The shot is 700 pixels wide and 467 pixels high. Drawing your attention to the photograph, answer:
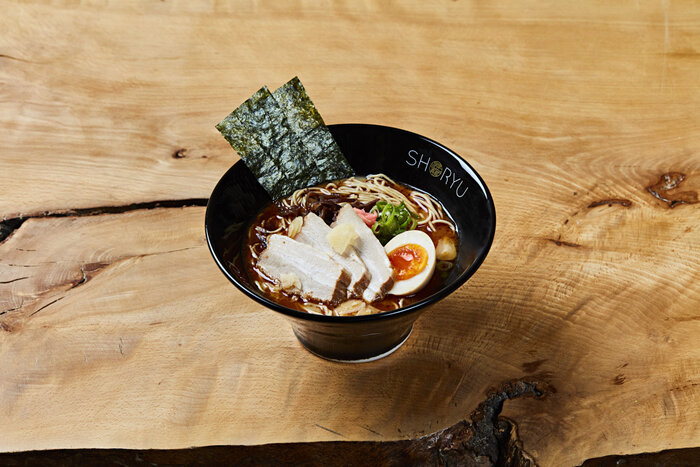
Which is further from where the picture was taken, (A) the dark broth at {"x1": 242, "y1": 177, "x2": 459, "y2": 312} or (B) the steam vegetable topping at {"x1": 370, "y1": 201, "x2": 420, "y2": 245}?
(B) the steam vegetable topping at {"x1": 370, "y1": 201, "x2": 420, "y2": 245}

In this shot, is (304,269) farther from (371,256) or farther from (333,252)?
(371,256)

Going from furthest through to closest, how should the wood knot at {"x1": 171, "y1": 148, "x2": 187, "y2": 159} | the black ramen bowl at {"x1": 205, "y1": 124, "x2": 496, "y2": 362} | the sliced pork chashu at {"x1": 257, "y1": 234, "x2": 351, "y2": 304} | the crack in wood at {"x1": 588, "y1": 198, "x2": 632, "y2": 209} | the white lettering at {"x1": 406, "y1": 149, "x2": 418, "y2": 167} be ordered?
the wood knot at {"x1": 171, "y1": 148, "x2": 187, "y2": 159}
the crack in wood at {"x1": 588, "y1": 198, "x2": 632, "y2": 209}
the white lettering at {"x1": 406, "y1": 149, "x2": 418, "y2": 167}
the sliced pork chashu at {"x1": 257, "y1": 234, "x2": 351, "y2": 304}
the black ramen bowl at {"x1": 205, "y1": 124, "x2": 496, "y2": 362}

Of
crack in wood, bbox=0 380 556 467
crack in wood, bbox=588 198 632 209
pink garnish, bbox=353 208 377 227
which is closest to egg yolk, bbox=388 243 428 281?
pink garnish, bbox=353 208 377 227

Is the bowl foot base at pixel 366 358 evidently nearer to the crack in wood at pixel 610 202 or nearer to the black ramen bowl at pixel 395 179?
the black ramen bowl at pixel 395 179

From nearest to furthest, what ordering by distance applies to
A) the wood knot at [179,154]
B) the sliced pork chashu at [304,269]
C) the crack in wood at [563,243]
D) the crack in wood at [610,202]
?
1. the sliced pork chashu at [304,269]
2. the crack in wood at [563,243]
3. the crack in wood at [610,202]
4. the wood knot at [179,154]

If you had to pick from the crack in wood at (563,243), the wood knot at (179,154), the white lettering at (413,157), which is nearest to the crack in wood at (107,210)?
the wood knot at (179,154)

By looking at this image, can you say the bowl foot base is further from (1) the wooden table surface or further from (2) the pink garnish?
(2) the pink garnish

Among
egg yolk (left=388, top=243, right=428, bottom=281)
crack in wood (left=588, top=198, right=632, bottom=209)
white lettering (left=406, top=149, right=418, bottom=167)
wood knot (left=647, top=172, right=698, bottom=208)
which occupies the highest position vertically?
white lettering (left=406, top=149, right=418, bottom=167)
